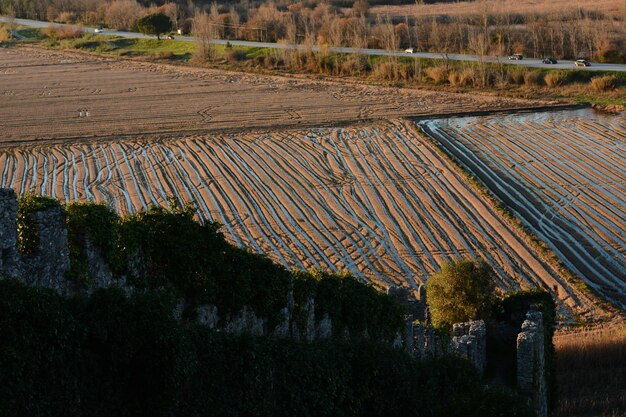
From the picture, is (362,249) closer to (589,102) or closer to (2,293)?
(2,293)

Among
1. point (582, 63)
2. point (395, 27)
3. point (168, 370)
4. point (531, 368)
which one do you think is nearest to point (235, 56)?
point (395, 27)

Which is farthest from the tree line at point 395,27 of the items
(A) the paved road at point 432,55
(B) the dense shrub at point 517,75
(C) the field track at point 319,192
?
(C) the field track at point 319,192

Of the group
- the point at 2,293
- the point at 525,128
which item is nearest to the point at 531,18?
the point at 525,128

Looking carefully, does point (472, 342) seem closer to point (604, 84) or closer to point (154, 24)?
point (604, 84)

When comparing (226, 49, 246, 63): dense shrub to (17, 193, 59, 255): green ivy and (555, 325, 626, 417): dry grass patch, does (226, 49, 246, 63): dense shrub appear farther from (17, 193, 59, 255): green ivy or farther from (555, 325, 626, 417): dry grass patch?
(17, 193, 59, 255): green ivy

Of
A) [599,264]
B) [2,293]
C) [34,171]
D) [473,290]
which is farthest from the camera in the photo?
[34,171]

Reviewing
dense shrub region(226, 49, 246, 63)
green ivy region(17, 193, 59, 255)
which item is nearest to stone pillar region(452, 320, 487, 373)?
green ivy region(17, 193, 59, 255)
